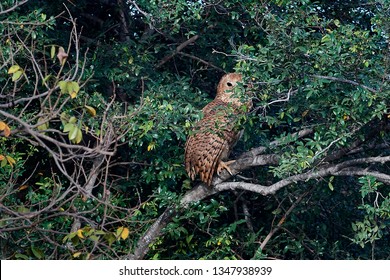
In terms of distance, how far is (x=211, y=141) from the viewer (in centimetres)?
648

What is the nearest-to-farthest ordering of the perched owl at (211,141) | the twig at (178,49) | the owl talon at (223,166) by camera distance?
the perched owl at (211,141)
the owl talon at (223,166)
the twig at (178,49)

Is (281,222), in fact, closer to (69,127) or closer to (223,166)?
(223,166)

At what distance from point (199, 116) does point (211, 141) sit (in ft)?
1.99

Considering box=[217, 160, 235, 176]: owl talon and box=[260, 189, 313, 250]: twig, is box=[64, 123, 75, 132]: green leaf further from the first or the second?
box=[260, 189, 313, 250]: twig

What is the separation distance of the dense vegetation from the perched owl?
0.12 m

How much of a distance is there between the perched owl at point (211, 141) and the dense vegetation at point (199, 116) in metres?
0.12

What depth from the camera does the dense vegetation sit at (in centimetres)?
520

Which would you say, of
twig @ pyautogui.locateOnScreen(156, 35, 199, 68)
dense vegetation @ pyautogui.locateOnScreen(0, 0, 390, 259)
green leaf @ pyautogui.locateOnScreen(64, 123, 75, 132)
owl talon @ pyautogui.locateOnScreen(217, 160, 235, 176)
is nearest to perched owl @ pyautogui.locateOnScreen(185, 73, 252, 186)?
owl talon @ pyautogui.locateOnScreen(217, 160, 235, 176)

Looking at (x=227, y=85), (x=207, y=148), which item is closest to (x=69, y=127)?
(x=207, y=148)

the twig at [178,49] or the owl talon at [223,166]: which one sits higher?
the twig at [178,49]

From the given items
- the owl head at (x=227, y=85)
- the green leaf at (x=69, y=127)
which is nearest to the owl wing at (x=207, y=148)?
the owl head at (x=227, y=85)

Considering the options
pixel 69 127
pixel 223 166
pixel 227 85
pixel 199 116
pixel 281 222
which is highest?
pixel 69 127

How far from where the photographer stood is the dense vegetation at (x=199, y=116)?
520 centimetres

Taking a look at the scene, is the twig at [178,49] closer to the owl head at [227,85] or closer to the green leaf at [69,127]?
the owl head at [227,85]
